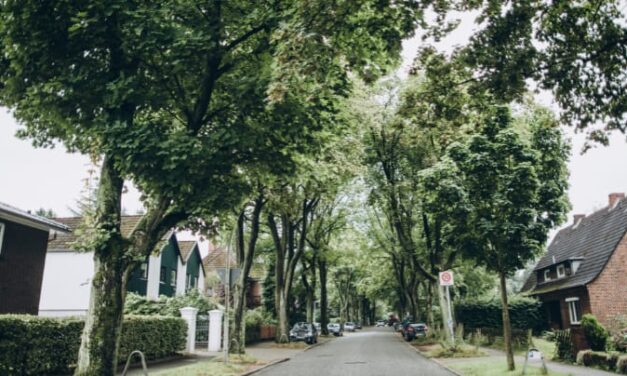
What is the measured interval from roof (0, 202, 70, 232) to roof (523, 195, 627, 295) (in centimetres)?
2708

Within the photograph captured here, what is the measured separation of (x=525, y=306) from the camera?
3350 cm

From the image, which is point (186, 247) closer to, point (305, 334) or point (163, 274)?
point (163, 274)

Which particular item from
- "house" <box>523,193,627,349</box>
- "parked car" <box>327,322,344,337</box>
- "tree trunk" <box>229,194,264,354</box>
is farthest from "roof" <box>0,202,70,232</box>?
"parked car" <box>327,322,344,337</box>

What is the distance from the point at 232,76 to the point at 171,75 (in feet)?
5.37

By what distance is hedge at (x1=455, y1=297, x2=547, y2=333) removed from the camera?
109 ft

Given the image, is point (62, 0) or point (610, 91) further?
point (62, 0)

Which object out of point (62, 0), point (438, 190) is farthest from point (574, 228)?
point (62, 0)

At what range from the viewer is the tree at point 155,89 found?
9.76 metres

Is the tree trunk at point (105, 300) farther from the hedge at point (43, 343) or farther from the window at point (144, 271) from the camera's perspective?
the window at point (144, 271)

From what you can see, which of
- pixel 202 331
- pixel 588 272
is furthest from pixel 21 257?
pixel 588 272

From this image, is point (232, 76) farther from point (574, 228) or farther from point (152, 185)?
point (574, 228)

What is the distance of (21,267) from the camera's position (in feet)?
68.1

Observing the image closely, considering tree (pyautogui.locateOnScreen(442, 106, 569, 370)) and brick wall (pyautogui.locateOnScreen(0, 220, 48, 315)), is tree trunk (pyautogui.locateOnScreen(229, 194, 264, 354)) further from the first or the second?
tree (pyautogui.locateOnScreen(442, 106, 569, 370))

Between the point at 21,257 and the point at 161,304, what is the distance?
27.4 feet
